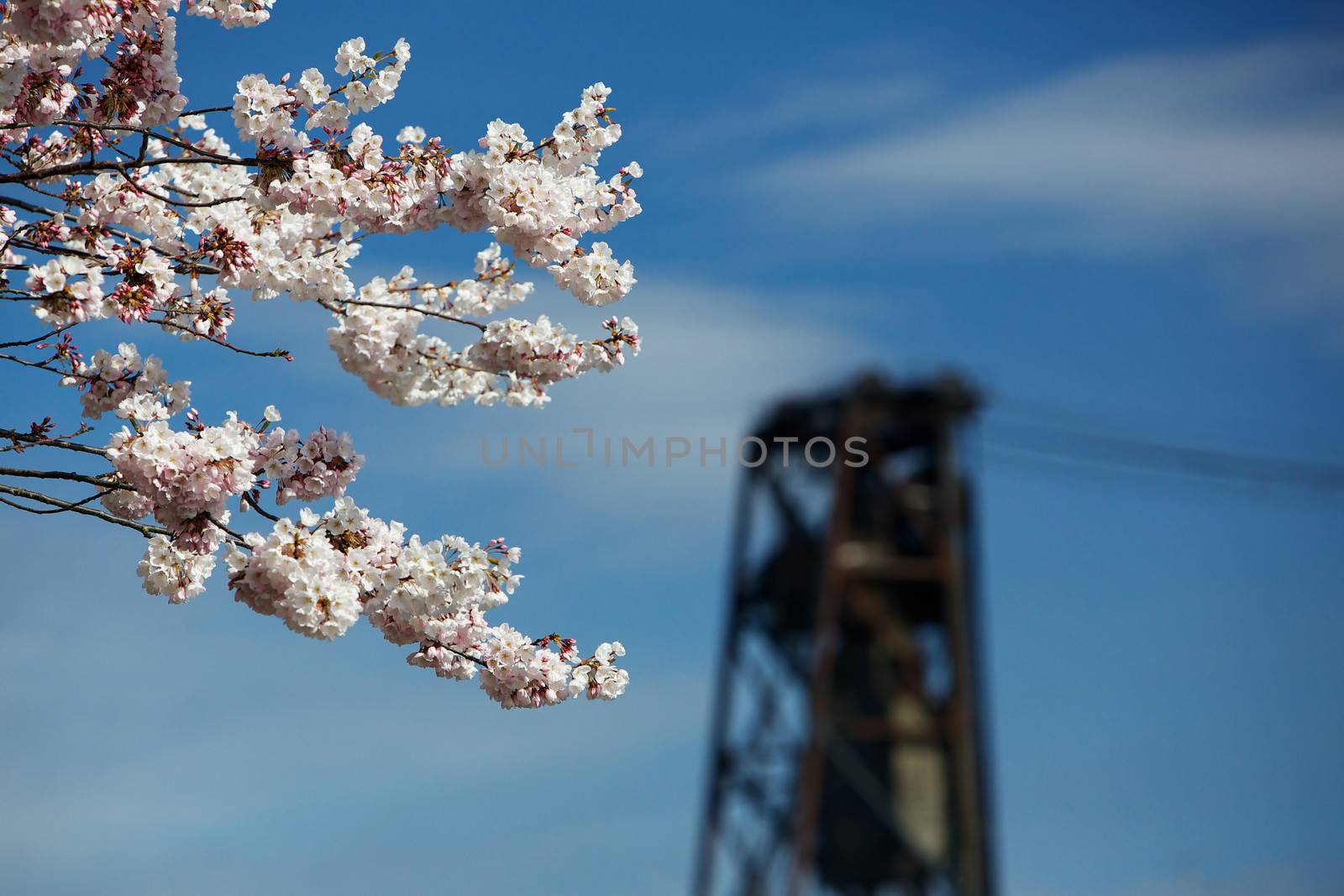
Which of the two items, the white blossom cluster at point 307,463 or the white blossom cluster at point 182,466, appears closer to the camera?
the white blossom cluster at point 182,466

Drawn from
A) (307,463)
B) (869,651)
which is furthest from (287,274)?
(869,651)

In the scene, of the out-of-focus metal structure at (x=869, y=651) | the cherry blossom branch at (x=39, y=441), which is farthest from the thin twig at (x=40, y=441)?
the out-of-focus metal structure at (x=869, y=651)

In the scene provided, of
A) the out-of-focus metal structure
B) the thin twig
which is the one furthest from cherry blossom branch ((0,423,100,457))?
the out-of-focus metal structure

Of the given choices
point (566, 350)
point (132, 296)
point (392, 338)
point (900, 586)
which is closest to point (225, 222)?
point (132, 296)

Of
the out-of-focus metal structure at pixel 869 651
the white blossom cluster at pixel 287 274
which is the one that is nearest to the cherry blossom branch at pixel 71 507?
the white blossom cluster at pixel 287 274

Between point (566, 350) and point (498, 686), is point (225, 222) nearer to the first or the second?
point (566, 350)

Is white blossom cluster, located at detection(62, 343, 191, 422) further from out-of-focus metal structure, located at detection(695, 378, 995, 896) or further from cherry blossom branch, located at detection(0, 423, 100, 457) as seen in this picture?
out-of-focus metal structure, located at detection(695, 378, 995, 896)

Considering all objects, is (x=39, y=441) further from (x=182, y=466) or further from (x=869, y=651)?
(x=869, y=651)

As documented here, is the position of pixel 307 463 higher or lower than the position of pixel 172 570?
higher

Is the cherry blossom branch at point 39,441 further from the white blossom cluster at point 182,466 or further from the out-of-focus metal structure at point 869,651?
the out-of-focus metal structure at point 869,651

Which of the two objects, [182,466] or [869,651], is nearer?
[182,466]

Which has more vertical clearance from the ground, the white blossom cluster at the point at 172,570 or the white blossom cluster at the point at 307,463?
the white blossom cluster at the point at 307,463

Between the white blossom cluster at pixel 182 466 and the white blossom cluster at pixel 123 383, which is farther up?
the white blossom cluster at pixel 123 383

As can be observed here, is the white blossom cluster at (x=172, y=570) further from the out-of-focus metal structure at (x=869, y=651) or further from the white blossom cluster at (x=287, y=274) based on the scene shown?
the out-of-focus metal structure at (x=869, y=651)
